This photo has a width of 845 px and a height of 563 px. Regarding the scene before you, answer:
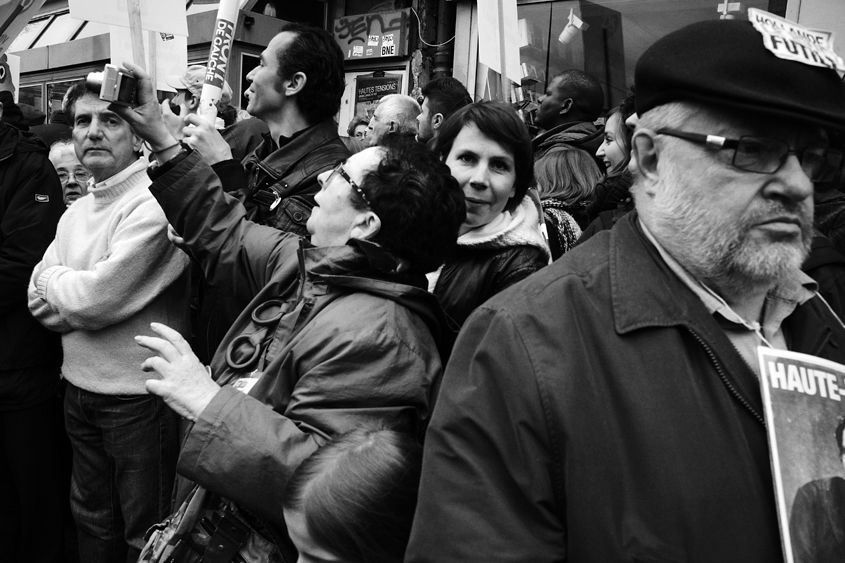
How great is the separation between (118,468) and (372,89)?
7277 millimetres

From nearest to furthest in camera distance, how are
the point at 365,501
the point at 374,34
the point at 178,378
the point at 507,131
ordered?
the point at 365,501 → the point at 178,378 → the point at 507,131 → the point at 374,34

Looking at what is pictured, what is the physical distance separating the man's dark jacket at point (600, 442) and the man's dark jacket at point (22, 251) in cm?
290

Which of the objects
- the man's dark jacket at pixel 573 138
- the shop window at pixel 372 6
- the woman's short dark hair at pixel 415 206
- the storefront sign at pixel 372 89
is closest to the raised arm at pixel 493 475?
the woman's short dark hair at pixel 415 206

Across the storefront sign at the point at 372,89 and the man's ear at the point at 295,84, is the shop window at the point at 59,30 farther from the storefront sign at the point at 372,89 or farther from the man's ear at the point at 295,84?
the man's ear at the point at 295,84

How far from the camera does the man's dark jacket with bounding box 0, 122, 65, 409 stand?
11.8ft

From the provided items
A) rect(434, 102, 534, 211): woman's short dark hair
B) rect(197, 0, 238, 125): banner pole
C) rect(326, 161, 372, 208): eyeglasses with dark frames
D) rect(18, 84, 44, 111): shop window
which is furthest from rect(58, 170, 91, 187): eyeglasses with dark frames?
rect(18, 84, 44, 111): shop window

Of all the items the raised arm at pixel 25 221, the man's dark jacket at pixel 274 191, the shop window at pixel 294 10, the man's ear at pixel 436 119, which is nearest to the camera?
the man's dark jacket at pixel 274 191

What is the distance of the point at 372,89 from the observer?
384 inches

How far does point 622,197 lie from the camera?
325cm

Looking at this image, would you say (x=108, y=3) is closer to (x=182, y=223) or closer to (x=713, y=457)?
(x=182, y=223)

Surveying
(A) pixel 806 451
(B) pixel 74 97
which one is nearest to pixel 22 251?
(B) pixel 74 97

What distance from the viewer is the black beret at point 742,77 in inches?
49.4

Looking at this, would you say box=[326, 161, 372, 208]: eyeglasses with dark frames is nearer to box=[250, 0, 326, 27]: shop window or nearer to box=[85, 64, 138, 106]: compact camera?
box=[85, 64, 138, 106]: compact camera

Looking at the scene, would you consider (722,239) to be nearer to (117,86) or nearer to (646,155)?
(646,155)
